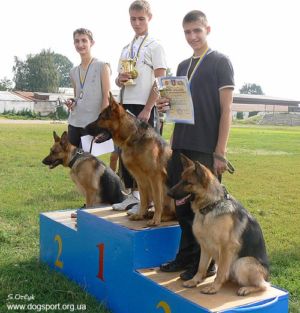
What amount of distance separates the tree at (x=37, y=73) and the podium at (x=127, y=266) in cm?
8872

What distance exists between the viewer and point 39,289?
4.34 meters

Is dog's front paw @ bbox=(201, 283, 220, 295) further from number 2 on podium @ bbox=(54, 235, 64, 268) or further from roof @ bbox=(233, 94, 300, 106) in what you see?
roof @ bbox=(233, 94, 300, 106)

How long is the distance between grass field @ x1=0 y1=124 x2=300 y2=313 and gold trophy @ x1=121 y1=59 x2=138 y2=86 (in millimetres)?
2375

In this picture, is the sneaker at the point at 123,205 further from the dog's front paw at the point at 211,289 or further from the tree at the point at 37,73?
the tree at the point at 37,73

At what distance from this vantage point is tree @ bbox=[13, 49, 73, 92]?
8888 centimetres

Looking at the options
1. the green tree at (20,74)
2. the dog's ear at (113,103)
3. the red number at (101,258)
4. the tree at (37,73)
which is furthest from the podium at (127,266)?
the green tree at (20,74)

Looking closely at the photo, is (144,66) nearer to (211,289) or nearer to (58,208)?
(211,289)

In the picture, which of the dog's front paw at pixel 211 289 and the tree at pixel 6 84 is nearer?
the dog's front paw at pixel 211 289

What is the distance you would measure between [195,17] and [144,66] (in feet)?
4.19

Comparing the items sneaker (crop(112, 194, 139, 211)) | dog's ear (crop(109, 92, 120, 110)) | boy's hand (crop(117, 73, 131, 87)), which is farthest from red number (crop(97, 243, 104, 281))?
boy's hand (crop(117, 73, 131, 87))

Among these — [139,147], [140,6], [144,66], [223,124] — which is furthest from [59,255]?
[140,6]

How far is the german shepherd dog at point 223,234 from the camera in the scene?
330 cm

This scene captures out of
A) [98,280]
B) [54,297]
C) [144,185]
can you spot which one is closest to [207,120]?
[144,185]

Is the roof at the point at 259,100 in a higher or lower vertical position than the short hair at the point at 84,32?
higher
